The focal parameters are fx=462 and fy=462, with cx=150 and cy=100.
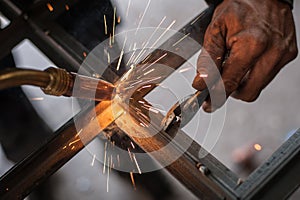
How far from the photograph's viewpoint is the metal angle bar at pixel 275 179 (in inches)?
36.0

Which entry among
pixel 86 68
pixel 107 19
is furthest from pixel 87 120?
pixel 107 19

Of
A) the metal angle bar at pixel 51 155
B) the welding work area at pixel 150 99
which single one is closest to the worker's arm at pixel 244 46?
the welding work area at pixel 150 99

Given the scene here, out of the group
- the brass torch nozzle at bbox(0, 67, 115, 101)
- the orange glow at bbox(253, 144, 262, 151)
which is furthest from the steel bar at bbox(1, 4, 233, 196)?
the orange glow at bbox(253, 144, 262, 151)

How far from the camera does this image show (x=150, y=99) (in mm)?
1282

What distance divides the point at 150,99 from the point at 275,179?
0.46 m

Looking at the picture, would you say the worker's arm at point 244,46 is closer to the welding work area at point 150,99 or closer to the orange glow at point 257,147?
the welding work area at point 150,99

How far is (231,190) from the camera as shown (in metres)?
0.93

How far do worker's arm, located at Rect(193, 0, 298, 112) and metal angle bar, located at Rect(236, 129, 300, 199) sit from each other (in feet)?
1.06

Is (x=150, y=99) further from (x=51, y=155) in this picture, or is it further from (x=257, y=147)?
(x=257, y=147)

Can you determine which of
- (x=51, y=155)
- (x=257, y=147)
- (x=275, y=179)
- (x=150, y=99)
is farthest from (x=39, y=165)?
(x=257, y=147)

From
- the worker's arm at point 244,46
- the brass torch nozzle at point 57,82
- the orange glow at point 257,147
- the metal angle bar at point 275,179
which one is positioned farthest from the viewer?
the orange glow at point 257,147

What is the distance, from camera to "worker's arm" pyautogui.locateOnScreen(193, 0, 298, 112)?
1.21 m

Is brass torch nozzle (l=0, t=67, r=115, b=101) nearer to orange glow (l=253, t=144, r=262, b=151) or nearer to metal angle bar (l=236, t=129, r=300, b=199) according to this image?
metal angle bar (l=236, t=129, r=300, b=199)

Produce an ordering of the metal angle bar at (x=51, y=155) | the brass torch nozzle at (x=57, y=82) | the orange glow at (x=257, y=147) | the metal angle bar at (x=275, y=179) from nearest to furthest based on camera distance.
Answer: the brass torch nozzle at (x=57, y=82), the metal angle bar at (x=275, y=179), the metal angle bar at (x=51, y=155), the orange glow at (x=257, y=147)
